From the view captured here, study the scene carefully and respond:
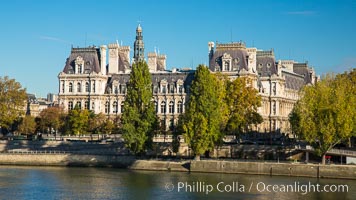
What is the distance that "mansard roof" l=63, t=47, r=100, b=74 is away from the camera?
122 meters

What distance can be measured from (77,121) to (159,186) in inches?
1646

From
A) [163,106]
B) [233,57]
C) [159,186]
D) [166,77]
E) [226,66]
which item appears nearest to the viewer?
[159,186]

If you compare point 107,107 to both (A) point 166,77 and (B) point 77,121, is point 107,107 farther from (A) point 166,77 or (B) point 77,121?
(B) point 77,121

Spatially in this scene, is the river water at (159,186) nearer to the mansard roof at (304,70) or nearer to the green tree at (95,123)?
the green tree at (95,123)

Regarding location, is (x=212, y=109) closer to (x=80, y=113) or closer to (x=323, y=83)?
(x=323, y=83)

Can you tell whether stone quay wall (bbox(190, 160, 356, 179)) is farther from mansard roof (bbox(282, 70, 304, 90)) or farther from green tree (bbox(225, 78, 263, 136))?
mansard roof (bbox(282, 70, 304, 90))

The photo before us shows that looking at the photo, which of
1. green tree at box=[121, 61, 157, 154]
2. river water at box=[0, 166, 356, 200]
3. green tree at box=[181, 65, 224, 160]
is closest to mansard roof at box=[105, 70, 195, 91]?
green tree at box=[121, 61, 157, 154]

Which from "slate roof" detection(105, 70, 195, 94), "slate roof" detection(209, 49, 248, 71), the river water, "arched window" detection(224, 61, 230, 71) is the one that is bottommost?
the river water

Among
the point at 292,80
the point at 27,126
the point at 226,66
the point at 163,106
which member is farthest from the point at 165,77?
the point at 292,80

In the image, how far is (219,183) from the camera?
223ft

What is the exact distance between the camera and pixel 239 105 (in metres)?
94.2

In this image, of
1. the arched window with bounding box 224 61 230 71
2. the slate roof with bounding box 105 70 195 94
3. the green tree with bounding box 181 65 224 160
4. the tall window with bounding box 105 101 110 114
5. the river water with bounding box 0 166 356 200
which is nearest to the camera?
the river water with bounding box 0 166 356 200

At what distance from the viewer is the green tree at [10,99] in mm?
105438

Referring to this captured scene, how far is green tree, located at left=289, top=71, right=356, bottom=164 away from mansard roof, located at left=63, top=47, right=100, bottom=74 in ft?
166
